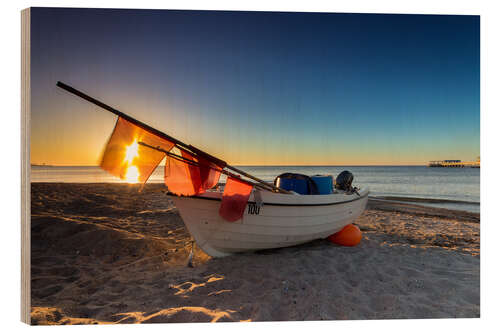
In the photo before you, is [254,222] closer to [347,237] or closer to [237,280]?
[237,280]

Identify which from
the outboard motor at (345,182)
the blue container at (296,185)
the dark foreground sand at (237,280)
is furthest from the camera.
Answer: the outboard motor at (345,182)

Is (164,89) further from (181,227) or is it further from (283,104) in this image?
(181,227)

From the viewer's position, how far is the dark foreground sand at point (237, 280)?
82.0 inches

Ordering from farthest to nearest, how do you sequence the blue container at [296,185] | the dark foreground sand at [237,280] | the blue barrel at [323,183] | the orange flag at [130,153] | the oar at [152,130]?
the blue barrel at [323,183], the blue container at [296,185], the orange flag at [130,153], the dark foreground sand at [237,280], the oar at [152,130]

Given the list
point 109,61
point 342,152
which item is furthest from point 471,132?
point 109,61

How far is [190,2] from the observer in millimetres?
2672

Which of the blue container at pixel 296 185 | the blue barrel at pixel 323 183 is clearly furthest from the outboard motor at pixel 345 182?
the blue container at pixel 296 185

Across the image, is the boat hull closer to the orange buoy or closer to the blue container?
the blue container

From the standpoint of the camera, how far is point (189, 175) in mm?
2879

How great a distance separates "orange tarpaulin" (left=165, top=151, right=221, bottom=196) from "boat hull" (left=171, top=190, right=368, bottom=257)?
11cm

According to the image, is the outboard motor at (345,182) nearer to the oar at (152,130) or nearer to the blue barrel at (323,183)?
the blue barrel at (323,183)

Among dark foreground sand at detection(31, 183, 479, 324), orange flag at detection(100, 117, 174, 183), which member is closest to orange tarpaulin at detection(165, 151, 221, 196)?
orange flag at detection(100, 117, 174, 183)

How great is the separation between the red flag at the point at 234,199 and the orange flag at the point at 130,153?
32.7 inches
